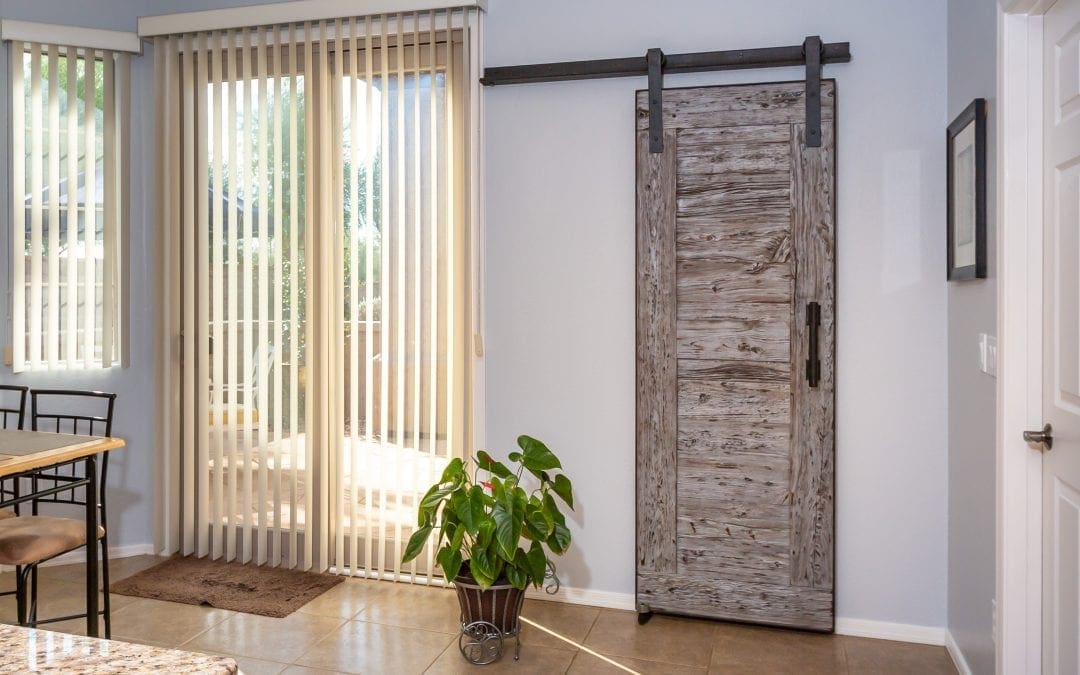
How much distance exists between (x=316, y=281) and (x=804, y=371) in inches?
81.8

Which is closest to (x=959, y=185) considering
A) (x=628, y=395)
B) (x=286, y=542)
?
(x=628, y=395)

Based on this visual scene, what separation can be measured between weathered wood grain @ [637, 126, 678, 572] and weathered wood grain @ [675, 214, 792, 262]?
0.20 feet

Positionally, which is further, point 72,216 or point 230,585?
point 72,216

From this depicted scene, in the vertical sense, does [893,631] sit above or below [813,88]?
below

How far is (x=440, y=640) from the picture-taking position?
2.95m

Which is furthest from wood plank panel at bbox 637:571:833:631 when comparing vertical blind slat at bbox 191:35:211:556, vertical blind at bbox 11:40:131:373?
vertical blind at bbox 11:40:131:373

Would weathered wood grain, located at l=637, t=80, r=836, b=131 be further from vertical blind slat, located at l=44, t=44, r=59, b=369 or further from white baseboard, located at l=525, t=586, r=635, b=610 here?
vertical blind slat, located at l=44, t=44, r=59, b=369

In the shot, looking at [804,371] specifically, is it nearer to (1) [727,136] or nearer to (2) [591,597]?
(1) [727,136]

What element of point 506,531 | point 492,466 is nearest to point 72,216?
point 492,466

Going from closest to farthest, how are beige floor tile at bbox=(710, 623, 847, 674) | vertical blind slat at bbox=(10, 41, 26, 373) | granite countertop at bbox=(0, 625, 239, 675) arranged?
granite countertop at bbox=(0, 625, 239, 675)
beige floor tile at bbox=(710, 623, 847, 674)
vertical blind slat at bbox=(10, 41, 26, 373)

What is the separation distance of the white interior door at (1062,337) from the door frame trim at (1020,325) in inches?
1.1

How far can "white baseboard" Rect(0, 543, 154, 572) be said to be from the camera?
371 centimetres

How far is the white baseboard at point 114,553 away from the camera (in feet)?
12.2

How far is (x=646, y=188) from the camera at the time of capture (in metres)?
3.15
